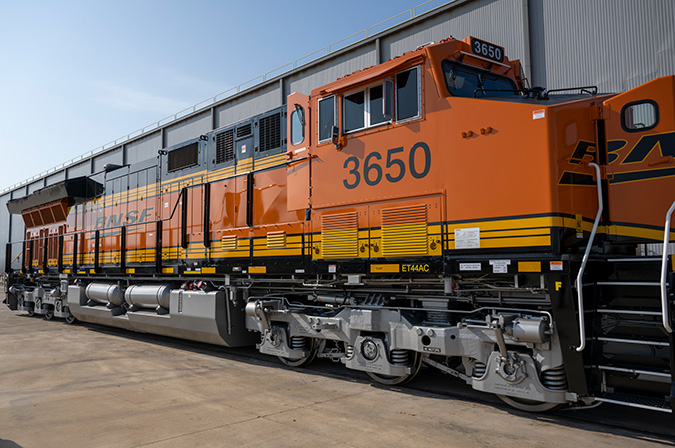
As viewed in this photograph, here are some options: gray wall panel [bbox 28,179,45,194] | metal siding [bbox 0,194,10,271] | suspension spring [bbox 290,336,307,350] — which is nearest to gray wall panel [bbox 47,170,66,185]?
gray wall panel [bbox 28,179,45,194]

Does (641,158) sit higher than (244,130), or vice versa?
(244,130)

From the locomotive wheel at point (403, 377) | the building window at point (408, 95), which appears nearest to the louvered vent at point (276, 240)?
the locomotive wheel at point (403, 377)

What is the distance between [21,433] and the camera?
4727mm

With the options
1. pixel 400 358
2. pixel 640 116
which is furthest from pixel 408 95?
pixel 400 358

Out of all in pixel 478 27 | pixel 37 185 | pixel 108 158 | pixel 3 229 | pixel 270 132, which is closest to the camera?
pixel 270 132

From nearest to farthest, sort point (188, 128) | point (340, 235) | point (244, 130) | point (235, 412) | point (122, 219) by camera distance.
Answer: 1. point (235, 412)
2. point (340, 235)
3. point (244, 130)
4. point (122, 219)
5. point (188, 128)

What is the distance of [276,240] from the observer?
7645 millimetres

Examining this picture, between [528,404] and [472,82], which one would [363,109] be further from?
[528,404]

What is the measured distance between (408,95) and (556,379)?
3448 mm

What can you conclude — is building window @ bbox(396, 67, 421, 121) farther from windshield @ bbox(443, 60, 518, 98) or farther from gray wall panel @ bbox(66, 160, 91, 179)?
gray wall panel @ bbox(66, 160, 91, 179)

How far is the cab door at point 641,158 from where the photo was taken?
4.84 meters

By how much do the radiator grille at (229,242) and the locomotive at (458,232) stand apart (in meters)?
0.06

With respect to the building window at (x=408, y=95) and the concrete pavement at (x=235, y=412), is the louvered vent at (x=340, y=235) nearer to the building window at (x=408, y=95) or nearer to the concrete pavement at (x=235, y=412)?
the building window at (x=408, y=95)

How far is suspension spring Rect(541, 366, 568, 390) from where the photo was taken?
4.83 meters
